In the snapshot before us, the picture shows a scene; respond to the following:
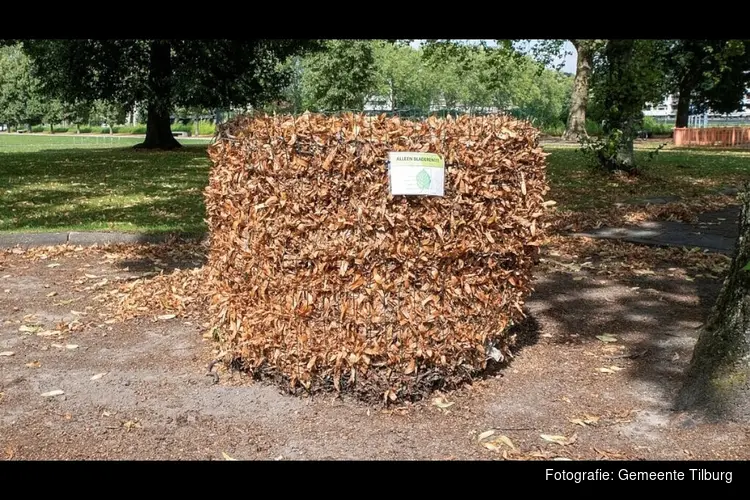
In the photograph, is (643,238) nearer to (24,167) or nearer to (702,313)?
(702,313)

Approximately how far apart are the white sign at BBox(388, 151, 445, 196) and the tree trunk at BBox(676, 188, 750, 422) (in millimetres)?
1840

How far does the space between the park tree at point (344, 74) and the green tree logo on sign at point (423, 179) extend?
51.6 metres

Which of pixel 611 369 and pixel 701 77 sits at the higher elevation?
pixel 701 77

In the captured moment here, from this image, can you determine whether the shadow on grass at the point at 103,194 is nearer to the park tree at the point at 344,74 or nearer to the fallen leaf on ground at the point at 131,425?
the fallen leaf on ground at the point at 131,425

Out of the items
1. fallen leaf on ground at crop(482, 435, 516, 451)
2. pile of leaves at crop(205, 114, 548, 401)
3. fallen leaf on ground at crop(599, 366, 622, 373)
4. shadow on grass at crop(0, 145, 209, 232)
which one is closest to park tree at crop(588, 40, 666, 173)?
shadow on grass at crop(0, 145, 209, 232)

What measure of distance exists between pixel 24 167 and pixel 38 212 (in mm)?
9939

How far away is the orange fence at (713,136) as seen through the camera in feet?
132

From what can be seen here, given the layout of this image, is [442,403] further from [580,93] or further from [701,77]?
[701,77]

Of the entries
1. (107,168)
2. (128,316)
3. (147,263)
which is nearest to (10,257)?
(147,263)

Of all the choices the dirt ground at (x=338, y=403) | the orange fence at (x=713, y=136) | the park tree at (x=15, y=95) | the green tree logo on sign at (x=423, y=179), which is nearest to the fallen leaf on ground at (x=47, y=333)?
the dirt ground at (x=338, y=403)

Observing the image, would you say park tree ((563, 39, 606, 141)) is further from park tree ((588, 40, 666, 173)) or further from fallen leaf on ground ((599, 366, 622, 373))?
fallen leaf on ground ((599, 366, 622, 373))

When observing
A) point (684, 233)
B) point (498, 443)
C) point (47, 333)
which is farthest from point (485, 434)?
point (684, 233)

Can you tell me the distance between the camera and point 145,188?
15.3 meters

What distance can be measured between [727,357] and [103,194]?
1252 centimetres
